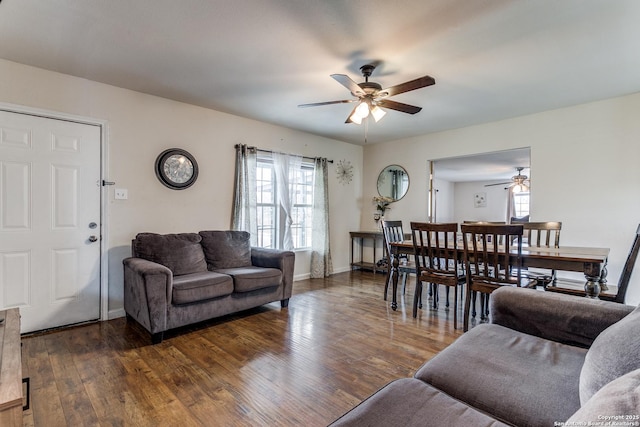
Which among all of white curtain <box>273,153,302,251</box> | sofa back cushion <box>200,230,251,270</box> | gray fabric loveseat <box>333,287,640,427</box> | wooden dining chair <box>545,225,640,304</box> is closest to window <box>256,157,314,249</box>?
white curtain <box>273,153,302,251</box>

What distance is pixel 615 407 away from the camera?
1.95 ft

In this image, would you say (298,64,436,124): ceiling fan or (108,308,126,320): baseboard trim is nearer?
(298,64,436,124): ceiling fan

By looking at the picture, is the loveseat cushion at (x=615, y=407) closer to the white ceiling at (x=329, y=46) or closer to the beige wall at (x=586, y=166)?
the white ceiling at (x=329, y=46)

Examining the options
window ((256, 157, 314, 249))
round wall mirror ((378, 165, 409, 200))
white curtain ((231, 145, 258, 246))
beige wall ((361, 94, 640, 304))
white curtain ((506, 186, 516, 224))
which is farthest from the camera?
white curtain ((506, 186, 516, 224))

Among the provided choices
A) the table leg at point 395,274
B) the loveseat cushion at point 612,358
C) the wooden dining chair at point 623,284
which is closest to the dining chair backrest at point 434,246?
the table leg at point 395,274

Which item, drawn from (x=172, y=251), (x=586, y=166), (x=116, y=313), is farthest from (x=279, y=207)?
(x=586, y=166)

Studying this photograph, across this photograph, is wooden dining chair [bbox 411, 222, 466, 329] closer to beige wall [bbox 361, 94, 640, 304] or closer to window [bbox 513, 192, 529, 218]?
beige wall [bbox 361, 94, 640, 304]

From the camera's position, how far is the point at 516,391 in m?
1.11

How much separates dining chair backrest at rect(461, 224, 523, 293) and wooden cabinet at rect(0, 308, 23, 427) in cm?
282

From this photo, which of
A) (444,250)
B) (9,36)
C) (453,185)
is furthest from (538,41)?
(453,185)

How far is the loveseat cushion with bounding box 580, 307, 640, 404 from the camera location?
900mm

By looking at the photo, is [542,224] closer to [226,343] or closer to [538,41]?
[538,41]

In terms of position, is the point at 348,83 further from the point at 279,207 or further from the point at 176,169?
the point at 279,207

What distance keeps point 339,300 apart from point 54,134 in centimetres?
335
